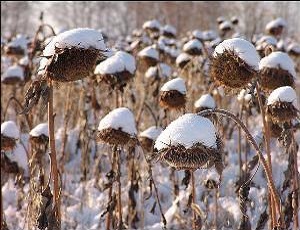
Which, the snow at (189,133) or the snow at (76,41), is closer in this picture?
the snow at (189,133)

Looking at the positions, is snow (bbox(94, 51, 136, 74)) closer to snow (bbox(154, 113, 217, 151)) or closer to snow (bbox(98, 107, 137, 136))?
snow (bbox(98, 107, 137, 136))

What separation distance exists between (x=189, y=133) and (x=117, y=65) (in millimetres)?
1690

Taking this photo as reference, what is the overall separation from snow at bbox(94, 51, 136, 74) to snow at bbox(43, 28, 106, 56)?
1.25 m

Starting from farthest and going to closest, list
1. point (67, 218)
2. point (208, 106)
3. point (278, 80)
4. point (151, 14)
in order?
point (151, 14)
point (67, 218)
point (208, 106)
point (278, 80)

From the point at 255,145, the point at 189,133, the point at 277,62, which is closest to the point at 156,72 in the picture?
the point at 277,62

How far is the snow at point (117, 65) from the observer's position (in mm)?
3256

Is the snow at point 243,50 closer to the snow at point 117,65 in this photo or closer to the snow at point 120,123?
the snow at point 120,123

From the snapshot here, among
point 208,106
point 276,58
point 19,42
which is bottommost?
point 208,106

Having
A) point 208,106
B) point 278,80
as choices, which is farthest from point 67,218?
point 278,80

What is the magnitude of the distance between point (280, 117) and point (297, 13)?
3322cm

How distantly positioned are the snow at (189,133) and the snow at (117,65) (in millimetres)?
1586

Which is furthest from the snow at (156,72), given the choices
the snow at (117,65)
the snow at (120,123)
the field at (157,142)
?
the snow at (120,123)

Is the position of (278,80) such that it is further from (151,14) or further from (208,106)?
(151,14)

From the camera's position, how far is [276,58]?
2561mm
